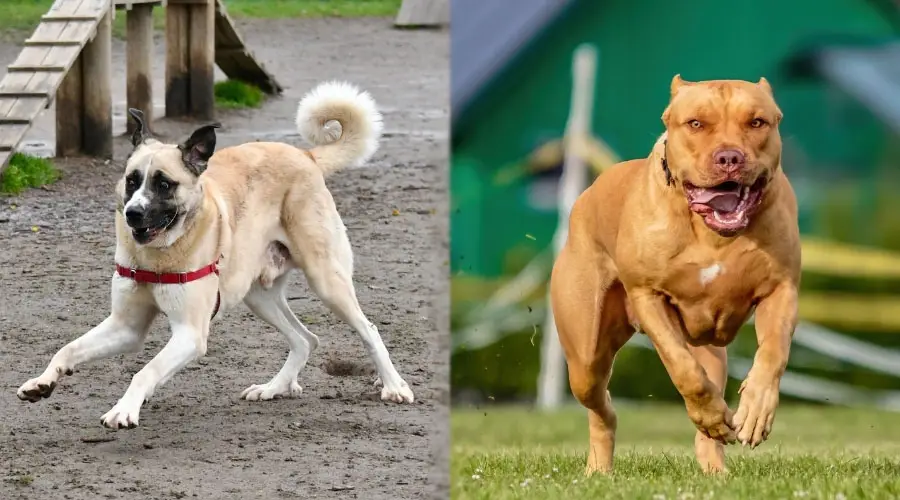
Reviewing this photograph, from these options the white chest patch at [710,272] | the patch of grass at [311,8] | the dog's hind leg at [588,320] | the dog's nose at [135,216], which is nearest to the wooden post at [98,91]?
the dog's nose at [135,216]

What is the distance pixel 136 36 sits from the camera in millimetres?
11531

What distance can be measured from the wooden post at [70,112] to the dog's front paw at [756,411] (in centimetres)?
801

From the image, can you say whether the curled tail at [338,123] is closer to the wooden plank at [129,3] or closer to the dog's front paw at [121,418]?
the dog's front paw at [121,418]

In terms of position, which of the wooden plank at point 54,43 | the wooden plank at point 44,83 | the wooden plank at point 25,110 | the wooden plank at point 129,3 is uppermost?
the wooden plank at point 129,3

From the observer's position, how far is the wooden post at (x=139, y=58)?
1152cm

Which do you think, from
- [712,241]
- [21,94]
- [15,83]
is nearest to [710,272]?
[712,241]

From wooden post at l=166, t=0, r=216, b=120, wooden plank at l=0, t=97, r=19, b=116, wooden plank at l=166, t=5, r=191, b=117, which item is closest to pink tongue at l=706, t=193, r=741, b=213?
wooden plank at l=0, t=97, r=19, b=116

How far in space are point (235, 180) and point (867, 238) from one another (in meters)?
2.99

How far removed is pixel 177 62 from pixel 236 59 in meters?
1.00

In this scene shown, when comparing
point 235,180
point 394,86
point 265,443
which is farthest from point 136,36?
point 265,443

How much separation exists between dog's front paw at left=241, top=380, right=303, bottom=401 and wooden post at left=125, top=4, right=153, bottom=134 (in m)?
5.65

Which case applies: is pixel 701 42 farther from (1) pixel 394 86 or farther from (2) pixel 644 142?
(1) pixel 394 86

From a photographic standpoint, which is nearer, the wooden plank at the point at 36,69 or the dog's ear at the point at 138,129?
the dog's ear at the point at 138,129

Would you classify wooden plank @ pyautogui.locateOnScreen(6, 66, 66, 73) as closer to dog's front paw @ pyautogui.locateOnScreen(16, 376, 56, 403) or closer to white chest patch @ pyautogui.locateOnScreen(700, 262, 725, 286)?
dog's front paw @ pyautogui.locateOnScreen(16, 376, 56, 403)
